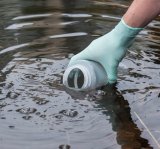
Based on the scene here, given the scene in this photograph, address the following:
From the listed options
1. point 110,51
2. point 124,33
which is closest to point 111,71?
point 110,51

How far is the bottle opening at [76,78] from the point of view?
2492 mm

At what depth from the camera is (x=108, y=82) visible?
8.42 ft

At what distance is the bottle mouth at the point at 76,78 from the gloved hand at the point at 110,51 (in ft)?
0.31

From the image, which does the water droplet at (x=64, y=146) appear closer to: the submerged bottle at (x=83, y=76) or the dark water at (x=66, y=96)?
the dark water at (x=66, y=96)

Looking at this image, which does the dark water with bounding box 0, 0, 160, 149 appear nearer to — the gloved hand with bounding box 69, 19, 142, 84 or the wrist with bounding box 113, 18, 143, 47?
the gloved hand with bounding box 69, 19, 142, 84

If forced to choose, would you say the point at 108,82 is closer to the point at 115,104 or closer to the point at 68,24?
the point at 115,104

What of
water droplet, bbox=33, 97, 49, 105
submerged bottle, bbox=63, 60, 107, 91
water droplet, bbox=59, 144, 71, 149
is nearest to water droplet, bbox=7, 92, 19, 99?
water droplet, bbox=33, 97, 49, 105

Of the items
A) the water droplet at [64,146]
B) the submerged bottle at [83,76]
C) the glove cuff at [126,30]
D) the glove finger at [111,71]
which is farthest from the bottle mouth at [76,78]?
the water droplet at [64,146]

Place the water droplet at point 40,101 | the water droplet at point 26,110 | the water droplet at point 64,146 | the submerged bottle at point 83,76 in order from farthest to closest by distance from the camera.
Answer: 1. the submerged bottle at point 83,76
2. the water droplet at point 40,101
3. the water droplet at point 26,110
4. the water droplet at point 64,146

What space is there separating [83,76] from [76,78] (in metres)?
0.05

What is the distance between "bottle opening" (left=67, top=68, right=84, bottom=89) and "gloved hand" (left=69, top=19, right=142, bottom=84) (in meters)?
0.09

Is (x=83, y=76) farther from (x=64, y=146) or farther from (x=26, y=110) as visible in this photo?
(x=64, y=146)

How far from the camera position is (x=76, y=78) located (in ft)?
8.20

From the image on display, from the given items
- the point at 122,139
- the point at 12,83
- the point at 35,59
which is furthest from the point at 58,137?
the point at 35,59
